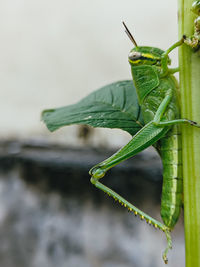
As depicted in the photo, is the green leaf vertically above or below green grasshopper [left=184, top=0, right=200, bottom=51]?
below

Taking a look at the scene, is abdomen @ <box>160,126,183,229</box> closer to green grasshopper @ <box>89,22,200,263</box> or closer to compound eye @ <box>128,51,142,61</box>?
green grasshopper @ <box>89,22,200,263</box>

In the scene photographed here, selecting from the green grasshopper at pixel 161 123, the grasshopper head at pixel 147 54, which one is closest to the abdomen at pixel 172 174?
the green grasshopper at pixel 161 123

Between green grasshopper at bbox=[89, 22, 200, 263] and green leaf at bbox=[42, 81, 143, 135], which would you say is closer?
green grasshopper at bbox=[89, 22, 200, 263]

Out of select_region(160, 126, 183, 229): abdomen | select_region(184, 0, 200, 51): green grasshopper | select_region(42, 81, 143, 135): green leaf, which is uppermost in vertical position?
select_region(184, 0, 200, 51): green grasshopper

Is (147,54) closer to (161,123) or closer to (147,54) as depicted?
(147,54)

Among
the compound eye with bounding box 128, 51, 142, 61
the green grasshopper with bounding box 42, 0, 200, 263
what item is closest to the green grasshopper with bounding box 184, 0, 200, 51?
the green grasshopper with bounding box 42, 0, 200, 263

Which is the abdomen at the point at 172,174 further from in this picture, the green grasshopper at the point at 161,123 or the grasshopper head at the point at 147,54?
the grasshopper head at the point at 147,54

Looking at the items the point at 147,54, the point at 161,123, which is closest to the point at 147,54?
the point at 147,54
